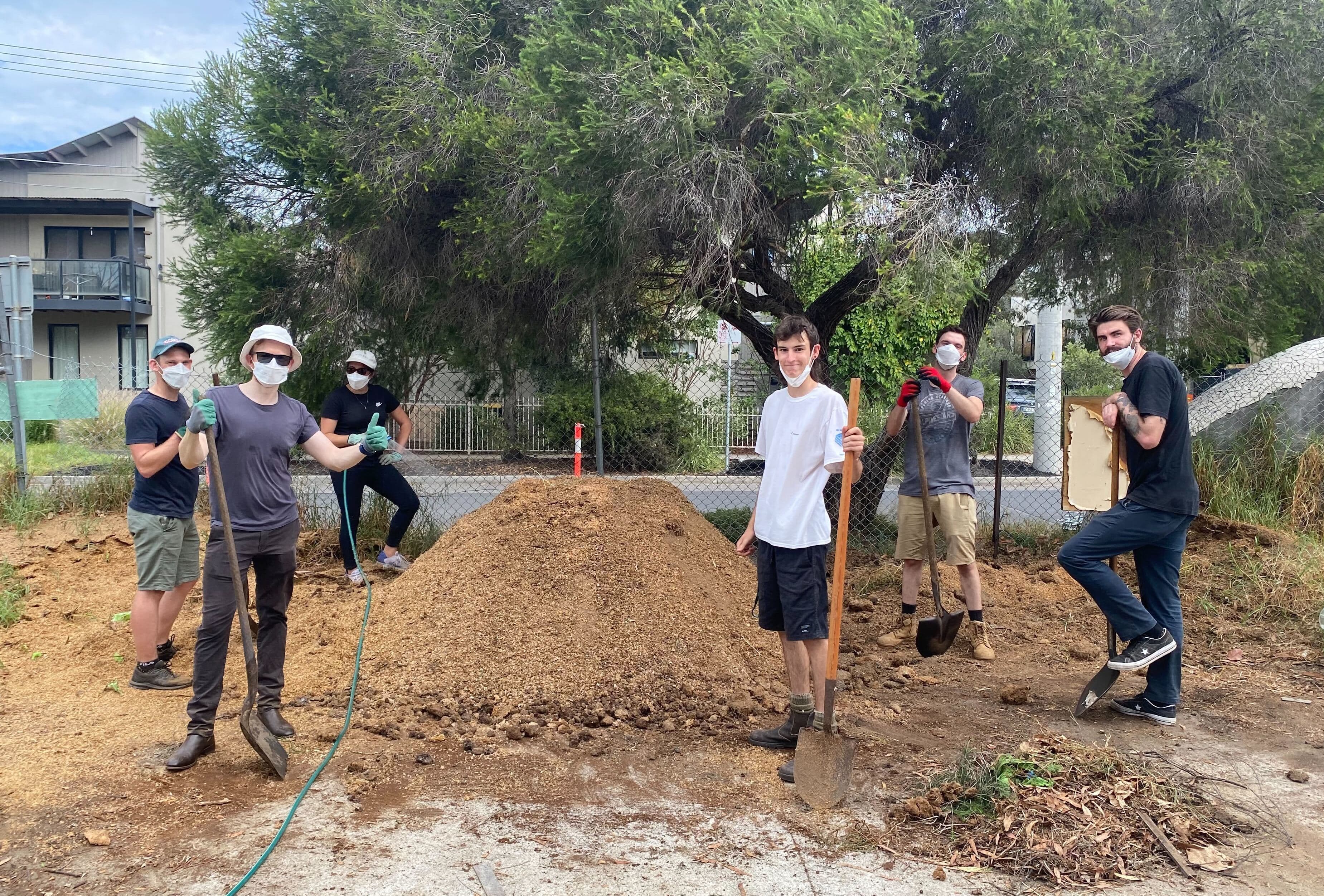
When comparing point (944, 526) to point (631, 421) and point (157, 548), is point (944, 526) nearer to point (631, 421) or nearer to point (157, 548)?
point (157, 548)

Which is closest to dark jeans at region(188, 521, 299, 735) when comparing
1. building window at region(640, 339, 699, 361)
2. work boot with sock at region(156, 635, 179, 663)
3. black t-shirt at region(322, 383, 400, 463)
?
work boot with sock at region(156, 635, 179, 663)

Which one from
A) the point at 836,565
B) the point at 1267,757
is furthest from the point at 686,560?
the point at 1267,757

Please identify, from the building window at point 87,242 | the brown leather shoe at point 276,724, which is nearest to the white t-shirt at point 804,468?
the brown leather shoe at point 276,724

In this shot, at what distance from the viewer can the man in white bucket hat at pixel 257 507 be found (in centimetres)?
396

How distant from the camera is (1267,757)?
411cm

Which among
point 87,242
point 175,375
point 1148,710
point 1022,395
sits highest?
point 87,242

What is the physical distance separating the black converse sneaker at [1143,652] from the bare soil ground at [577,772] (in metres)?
0.32

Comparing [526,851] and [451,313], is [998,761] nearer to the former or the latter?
[526,851]

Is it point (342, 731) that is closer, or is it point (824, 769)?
point (824, 769)

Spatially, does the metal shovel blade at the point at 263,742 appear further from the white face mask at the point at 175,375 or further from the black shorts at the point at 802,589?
the black shorts at the point at 802,589

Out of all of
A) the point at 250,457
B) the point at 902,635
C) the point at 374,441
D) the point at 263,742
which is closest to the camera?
the point at 263,742

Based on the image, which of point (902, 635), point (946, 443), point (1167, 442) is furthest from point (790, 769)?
point (946, 443)

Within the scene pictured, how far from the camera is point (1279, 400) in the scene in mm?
7809

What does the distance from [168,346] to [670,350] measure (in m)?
6.06
